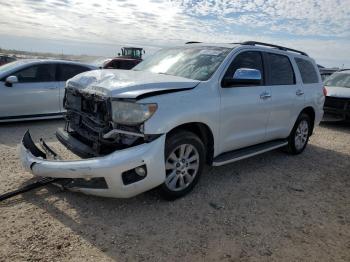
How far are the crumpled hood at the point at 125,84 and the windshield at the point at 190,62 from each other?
27 centimetres

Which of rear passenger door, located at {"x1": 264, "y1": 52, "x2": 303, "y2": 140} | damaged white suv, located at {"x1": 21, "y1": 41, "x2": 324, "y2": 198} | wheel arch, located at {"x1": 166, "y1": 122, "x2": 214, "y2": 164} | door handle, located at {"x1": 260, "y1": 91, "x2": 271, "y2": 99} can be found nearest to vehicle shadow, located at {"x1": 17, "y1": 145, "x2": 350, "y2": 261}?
damaged white suv, located at {"x1": 21, "y1": 41, "x2": 324, "y2": 198}

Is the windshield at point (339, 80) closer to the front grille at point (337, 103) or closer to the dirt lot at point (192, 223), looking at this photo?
the front grille at point (337, 103)

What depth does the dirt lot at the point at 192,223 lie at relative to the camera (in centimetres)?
314

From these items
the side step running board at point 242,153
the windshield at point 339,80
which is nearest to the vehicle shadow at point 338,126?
the windshield at point 339,80

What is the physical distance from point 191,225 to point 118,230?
0.77 metres

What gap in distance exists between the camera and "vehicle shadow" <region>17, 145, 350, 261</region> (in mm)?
3275

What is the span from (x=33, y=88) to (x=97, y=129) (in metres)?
4.55

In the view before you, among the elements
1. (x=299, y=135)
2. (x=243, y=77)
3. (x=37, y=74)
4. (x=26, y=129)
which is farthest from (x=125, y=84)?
(x=37, y=74)

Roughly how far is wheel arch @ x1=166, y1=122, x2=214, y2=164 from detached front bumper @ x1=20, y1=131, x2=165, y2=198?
2.10ft

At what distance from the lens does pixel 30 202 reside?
12.7ft

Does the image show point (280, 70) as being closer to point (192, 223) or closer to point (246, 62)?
point (246, 62)

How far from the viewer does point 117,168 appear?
339 cm

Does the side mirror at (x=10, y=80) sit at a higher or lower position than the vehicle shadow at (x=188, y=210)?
higher

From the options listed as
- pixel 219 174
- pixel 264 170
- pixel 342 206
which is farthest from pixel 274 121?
pixel 342 206
